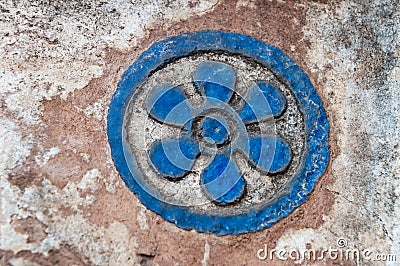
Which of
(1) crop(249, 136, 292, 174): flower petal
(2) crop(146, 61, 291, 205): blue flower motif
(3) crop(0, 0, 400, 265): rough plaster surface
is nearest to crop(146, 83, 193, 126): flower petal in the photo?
(2) crop(146, 61, 291, 205): blue flower motif

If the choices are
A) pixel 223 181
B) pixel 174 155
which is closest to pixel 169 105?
pixel 174 155

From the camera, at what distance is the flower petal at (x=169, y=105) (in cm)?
189

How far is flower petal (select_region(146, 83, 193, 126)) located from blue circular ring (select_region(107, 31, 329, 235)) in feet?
0.25

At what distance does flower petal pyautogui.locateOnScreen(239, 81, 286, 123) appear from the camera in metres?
1.91

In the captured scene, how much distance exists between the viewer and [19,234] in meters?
1.63

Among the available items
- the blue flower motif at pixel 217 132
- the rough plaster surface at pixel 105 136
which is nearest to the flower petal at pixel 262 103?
the blue flower motif at pixel 217 132

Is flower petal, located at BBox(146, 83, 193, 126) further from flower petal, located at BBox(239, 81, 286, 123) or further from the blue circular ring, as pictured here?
flower petal, located at BBox(239, 81, 286, 123)

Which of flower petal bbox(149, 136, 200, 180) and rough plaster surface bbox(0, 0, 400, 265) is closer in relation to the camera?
rough plaster surface bbox(0, 0, 400, 265)

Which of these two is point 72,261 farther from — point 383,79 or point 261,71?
point 383,79

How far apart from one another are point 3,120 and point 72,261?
1.79ft

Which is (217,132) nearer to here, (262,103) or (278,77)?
(262,103)

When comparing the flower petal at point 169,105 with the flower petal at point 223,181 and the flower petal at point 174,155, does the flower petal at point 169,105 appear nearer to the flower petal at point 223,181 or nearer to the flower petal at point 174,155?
the flower petal at point 174,155

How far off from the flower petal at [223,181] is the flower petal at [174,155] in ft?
0.23

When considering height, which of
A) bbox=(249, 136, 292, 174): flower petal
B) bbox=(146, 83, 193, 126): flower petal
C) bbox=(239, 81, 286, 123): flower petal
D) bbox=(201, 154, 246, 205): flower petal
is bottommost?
bbox=(201, 154, 246, 205): flower petal
